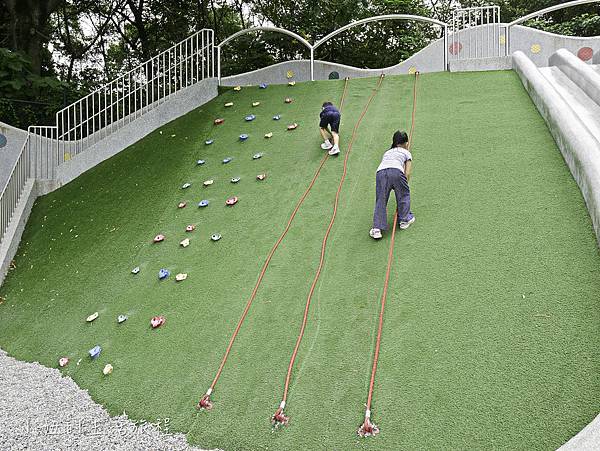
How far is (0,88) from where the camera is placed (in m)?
12.5

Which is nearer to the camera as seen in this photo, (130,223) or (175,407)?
(175,407)

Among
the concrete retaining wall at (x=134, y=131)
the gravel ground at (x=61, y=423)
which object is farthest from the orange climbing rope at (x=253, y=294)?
the concrete retaining wall at (x=134, y=131)

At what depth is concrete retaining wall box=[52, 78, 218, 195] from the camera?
11.3 meters

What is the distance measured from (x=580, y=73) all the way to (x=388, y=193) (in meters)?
5.11

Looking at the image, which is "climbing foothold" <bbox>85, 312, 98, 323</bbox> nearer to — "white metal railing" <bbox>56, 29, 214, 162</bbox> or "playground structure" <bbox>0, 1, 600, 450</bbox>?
"playground structure" <bbox>0, 1, 600, 450</bbox>

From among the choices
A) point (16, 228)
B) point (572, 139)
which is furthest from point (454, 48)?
point (16, 228)

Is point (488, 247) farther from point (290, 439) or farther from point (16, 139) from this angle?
point (16, 139)

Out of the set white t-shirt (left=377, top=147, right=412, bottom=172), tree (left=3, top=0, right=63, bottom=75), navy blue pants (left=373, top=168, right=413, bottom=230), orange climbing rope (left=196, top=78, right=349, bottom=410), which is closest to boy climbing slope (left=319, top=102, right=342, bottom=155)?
orange climbing rope (left=196, top=78, right=349, bottom=410)

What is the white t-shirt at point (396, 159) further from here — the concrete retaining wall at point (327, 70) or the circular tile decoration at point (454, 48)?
the concrete retaining wall at point (327, 70)

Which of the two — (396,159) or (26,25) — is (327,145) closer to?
(396,159)

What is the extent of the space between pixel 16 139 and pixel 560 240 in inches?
375

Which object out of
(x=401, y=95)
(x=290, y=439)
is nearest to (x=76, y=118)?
(x=401, y=95)

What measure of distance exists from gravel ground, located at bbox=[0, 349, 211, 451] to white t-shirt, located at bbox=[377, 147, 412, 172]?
11.2 ft

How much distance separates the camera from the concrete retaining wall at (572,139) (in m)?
5.76
